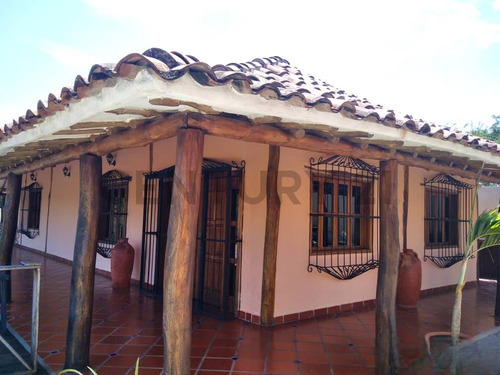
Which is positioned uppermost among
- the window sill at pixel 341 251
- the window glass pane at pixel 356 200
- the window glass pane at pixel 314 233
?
the window glass pane at pixel 356 200

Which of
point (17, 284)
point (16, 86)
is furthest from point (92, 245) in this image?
point (16, 86)

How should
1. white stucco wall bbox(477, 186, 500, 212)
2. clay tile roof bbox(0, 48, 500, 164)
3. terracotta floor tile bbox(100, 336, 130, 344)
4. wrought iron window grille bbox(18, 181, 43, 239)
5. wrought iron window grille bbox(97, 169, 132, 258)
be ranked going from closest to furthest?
clay tile roof bbox(0, 48, 500, 164), terracotta floor tile bbox(100, 336, 130, 344), wrought iron window grille bbox(97, 169, 132, 258), white stucco wall bbox(477, 186, 500, 212), wrought iron window grille bbox(18, 181, 43, 239)

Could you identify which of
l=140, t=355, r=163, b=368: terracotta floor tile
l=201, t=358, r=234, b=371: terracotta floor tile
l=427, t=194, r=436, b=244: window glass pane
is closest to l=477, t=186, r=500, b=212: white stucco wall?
l=427, t=194, r=436, b=244: window glass pane

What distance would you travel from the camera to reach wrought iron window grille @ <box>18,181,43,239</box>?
1130 centimetres

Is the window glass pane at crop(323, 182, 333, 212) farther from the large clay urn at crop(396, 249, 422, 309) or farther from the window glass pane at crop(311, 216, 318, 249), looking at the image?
the large clay urn at crop(396, 249, 422, 309)

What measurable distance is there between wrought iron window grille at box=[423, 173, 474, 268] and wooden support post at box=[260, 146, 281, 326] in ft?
12.5

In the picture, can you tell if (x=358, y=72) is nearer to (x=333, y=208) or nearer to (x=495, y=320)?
(x=333, y=208)

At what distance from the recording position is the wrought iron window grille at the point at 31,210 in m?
11.3

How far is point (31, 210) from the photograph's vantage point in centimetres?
1175

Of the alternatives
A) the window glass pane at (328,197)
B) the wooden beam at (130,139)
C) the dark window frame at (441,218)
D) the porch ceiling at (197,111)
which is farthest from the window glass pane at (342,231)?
the wooden beam at (130,139)

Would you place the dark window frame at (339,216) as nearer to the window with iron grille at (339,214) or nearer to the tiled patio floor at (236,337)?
the window with iron grille at (339,214)

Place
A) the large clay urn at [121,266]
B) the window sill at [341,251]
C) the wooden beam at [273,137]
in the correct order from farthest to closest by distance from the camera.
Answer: the large clay urn at [121,266], the window sill at [341,251], the wooden beam at [273,137]

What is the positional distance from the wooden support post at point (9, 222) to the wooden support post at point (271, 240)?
3.99m

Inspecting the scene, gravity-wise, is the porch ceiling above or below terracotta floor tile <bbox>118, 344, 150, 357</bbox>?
above
